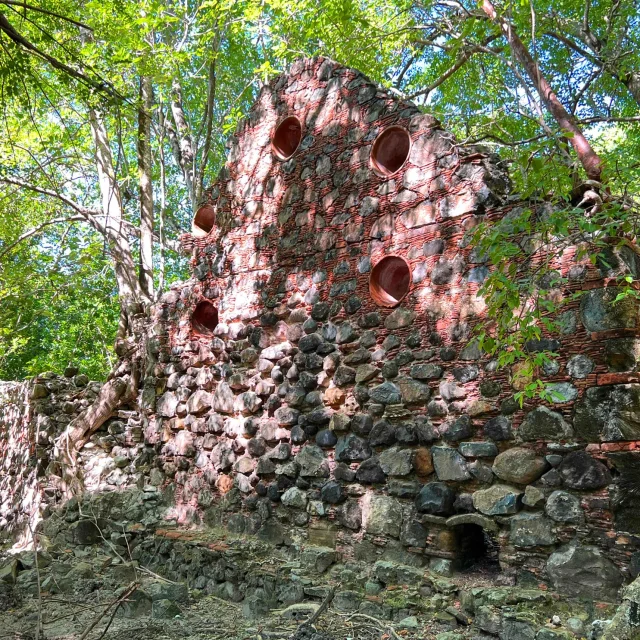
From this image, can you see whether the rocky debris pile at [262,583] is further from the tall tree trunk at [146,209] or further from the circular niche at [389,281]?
the tall tree trunk at [146,209]

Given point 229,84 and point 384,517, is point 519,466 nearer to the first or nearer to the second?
point 384,517

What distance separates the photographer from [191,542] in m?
5.18

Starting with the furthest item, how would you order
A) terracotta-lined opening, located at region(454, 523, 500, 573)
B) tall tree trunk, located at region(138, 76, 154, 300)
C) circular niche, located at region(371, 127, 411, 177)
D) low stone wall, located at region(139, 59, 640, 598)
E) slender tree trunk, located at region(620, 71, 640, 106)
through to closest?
tall tree trunk, located at region(138, 76, 154, 300) → slender tree trunk, located at region(620, 71, 640, 106) → circular niche, located at region(371, 127, 411, 177) → terracotta-lined opening, located at region(454, 523, 500, 573) → low stone wall, located at region(139, 59, 640, 598)

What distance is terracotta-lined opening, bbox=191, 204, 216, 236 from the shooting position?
6350mm

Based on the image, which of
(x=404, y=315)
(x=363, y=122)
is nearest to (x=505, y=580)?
(x=404, y=315)

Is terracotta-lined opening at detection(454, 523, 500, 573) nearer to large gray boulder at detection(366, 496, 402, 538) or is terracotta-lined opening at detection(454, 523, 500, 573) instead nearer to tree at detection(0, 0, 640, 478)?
large gray boulder at detection(366, 496, 402, 538)

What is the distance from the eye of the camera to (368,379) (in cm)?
453

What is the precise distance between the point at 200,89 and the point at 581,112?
322 inches

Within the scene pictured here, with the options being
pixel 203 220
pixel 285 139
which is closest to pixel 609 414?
pixel 285 139

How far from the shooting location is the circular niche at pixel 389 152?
4.77 m

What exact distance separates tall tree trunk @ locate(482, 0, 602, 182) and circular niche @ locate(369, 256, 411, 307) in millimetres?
1468

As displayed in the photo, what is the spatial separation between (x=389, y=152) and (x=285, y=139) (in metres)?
1.34

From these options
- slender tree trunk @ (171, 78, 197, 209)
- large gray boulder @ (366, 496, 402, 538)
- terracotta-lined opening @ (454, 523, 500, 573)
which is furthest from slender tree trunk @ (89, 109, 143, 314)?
terracotta-lined opening @ (454, 523, 500, 573)

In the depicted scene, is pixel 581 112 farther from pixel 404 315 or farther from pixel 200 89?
pixel 200 89
